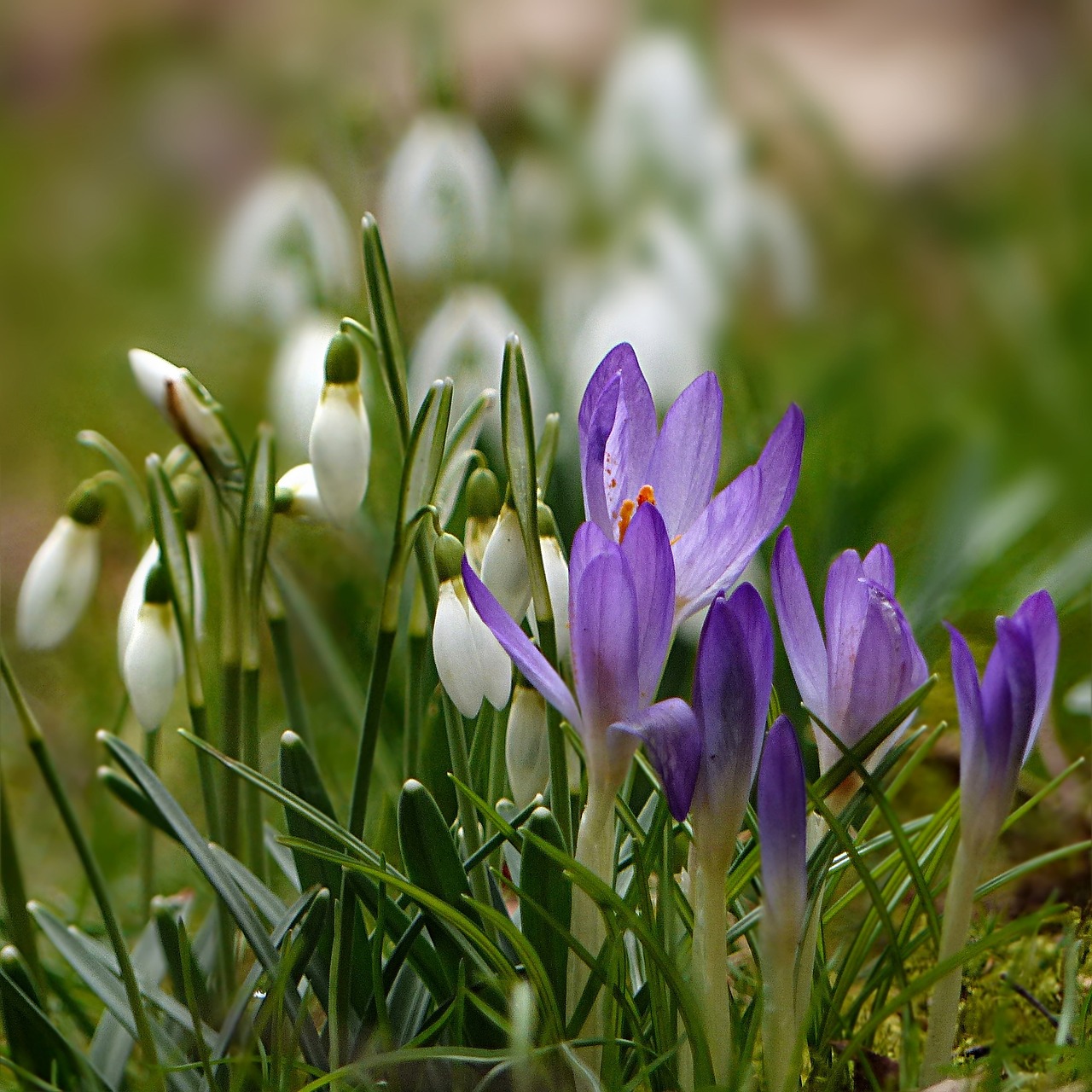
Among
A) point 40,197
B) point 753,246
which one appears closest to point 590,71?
point 40,197

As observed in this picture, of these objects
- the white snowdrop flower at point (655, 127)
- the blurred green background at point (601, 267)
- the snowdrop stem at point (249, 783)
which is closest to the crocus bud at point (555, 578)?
the snowdrop stem at point (249, 783)

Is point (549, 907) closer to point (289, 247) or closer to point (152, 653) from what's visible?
point (152, 653)

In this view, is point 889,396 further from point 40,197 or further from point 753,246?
point 40,197

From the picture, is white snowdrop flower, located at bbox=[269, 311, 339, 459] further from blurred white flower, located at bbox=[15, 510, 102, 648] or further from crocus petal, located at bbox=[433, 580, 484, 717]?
crocus petal, located at bbox=[433, 580, 484, 717]

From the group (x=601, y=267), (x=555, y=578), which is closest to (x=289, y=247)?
(x=601, y=267)

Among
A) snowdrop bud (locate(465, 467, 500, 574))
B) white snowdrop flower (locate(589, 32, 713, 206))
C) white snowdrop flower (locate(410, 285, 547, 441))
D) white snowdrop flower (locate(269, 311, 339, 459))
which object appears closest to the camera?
snowdrop bud (locate(465, 467, 500, 574))

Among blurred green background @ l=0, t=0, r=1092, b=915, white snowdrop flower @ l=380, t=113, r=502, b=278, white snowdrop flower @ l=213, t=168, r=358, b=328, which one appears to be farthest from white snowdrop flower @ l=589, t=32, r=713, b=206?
white snowdrop flower @ l=213, t=168, r=358, b=328
